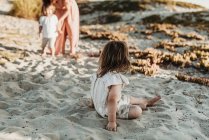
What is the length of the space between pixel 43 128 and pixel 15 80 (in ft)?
10.8

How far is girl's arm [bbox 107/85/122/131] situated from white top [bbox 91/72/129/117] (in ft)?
0.28

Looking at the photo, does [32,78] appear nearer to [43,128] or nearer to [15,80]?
[15,80]

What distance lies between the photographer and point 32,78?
9320 mm

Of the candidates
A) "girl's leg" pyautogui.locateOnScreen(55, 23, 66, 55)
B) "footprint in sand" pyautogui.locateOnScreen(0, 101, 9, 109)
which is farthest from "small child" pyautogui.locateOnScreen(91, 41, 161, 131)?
"girl's leg" pyautogui.locateOnScreen(55, 23, 66, 55)

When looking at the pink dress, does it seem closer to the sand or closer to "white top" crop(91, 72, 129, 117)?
the sand

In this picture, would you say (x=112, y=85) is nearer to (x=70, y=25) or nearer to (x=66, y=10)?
(x=66, y=10)

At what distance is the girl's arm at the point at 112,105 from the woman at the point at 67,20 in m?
6.26

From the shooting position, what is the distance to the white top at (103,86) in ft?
20.6

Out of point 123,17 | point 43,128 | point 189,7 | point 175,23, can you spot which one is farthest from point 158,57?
point 189,7

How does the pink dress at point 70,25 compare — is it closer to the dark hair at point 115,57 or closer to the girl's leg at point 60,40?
the girl's leg at point 60,40

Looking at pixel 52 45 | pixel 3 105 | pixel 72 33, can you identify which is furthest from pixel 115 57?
pixel 72 33

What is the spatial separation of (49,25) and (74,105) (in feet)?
17.2

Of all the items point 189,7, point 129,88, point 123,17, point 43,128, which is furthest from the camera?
point 189,7

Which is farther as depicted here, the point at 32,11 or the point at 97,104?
the point at 32,11
